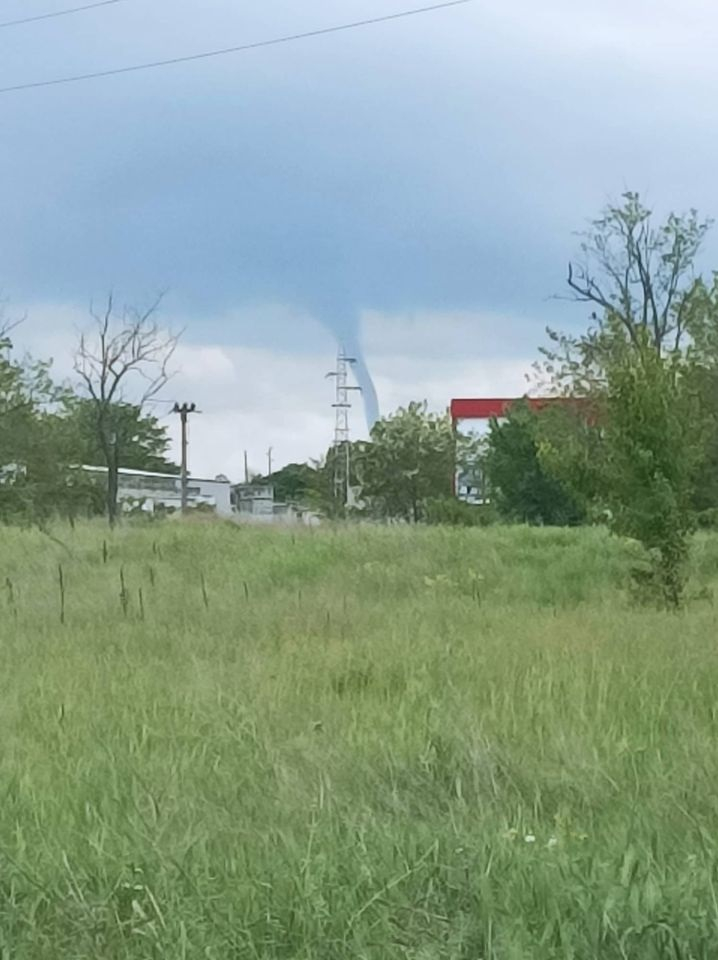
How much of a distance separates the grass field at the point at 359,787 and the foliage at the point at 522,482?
3199cm

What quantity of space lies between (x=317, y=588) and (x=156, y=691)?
7.45 metres

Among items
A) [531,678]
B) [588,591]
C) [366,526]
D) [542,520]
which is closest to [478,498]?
[542,520]

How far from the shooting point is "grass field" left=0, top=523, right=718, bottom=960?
3703 millimetres

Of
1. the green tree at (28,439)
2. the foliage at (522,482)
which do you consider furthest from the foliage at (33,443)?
the foliage at (522,482)

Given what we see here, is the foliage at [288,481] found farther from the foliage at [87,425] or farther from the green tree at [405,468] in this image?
the foliage at [87,425]

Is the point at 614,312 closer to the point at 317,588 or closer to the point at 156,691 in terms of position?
the point at 317,588

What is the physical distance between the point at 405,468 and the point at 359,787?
6249cm

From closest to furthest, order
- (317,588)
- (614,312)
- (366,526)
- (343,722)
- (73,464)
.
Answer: (343,722) → (317,588) → (366,526) → (614,312) → (73,464)

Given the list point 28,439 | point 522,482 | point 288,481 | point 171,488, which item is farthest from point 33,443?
point 288,481

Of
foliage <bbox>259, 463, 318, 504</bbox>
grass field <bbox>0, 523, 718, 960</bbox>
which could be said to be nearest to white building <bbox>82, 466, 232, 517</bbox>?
foliage <bbox>259, 463, 318, 504</bbox>

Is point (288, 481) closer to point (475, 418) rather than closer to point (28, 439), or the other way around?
point (475, 418)

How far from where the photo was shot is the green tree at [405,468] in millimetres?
67438

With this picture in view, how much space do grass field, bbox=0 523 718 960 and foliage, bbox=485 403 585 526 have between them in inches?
1259

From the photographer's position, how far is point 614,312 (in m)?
42.0
